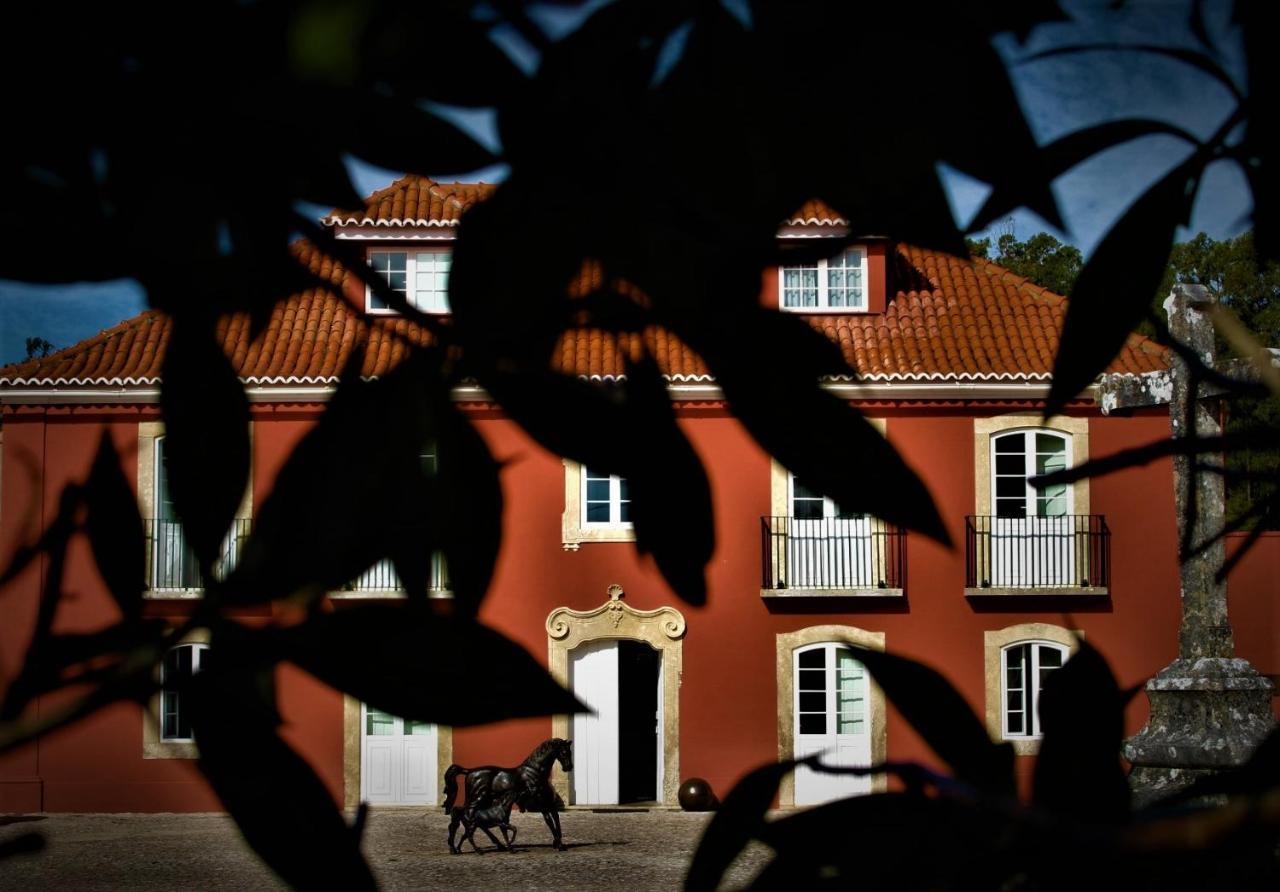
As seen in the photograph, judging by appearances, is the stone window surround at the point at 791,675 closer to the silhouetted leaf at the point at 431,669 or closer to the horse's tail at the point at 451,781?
the horse's tail at the point at 451,781

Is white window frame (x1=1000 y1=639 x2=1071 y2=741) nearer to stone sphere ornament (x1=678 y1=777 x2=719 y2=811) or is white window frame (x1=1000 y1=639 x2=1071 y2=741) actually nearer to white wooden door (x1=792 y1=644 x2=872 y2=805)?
white wooden door (x1=792 y1=644 x2=872 y2=805)

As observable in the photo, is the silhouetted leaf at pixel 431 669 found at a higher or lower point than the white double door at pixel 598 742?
higher

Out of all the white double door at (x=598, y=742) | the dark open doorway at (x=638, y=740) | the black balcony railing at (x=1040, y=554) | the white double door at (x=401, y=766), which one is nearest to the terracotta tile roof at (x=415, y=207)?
the white double door at (x=598, y=742)

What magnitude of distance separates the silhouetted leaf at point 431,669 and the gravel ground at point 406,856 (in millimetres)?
8270

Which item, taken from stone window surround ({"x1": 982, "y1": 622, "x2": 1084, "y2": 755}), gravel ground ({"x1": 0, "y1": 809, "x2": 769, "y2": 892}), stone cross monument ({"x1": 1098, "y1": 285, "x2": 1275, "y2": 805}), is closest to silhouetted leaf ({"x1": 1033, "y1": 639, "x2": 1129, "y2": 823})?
stone cross monument ({"x1": 1098, "y1": 285, "x2": 1275, "y2": 805})

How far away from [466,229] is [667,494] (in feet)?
0.40

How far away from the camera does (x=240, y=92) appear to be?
30cm

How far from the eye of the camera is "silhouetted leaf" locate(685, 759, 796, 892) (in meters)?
0.38

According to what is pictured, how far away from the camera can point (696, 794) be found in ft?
41.8

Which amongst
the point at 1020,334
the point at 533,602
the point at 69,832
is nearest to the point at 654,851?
the point at 533,602

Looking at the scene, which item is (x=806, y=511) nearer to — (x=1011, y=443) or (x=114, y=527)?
(x=1011, y=443)

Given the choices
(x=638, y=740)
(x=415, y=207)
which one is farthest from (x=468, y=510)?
(x=638, y=740)

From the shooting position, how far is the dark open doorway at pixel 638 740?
14.6 meters

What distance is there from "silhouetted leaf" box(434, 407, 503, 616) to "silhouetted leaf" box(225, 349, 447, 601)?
2 centimetres
